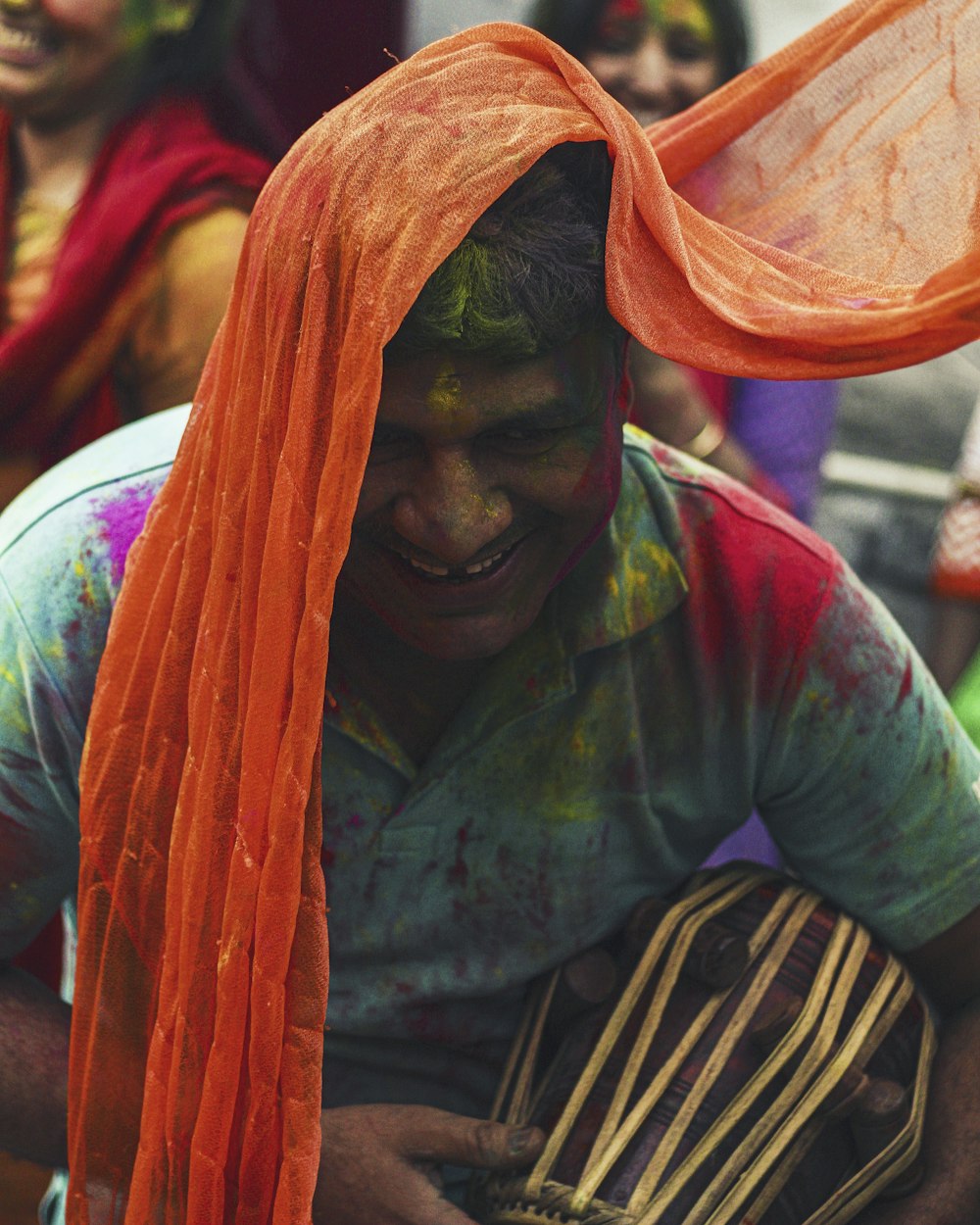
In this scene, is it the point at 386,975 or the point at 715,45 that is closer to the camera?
the point at 386,975

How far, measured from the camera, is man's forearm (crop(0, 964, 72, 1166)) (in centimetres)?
204

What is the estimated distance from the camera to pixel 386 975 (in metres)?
2.16

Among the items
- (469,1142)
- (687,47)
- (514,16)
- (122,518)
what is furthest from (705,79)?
(469,1142)

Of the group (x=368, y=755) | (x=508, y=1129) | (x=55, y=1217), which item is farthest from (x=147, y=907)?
(x=55, y=1217)

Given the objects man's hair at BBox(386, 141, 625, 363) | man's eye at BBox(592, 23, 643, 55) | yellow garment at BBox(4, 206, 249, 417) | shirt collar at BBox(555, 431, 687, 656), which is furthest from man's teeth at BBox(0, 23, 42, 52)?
man's hair at BBox(386, 141, 625, 363)

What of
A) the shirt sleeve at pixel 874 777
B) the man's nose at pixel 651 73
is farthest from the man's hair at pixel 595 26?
the shirt sleeve at pixel 874 777

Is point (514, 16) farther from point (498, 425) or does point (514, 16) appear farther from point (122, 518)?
point (498, 425)

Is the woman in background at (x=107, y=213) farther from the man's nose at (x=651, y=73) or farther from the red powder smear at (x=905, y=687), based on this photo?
the red powder smear at (x=905, y=687)

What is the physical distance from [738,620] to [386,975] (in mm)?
596

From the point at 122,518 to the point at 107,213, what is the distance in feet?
4.92

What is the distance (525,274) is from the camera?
1669 millimetres

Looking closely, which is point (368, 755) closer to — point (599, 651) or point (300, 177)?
point (599, 651)

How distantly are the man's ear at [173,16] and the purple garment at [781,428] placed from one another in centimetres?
134

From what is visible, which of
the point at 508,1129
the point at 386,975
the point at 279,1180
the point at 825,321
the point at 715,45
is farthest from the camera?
the point at 715,45
